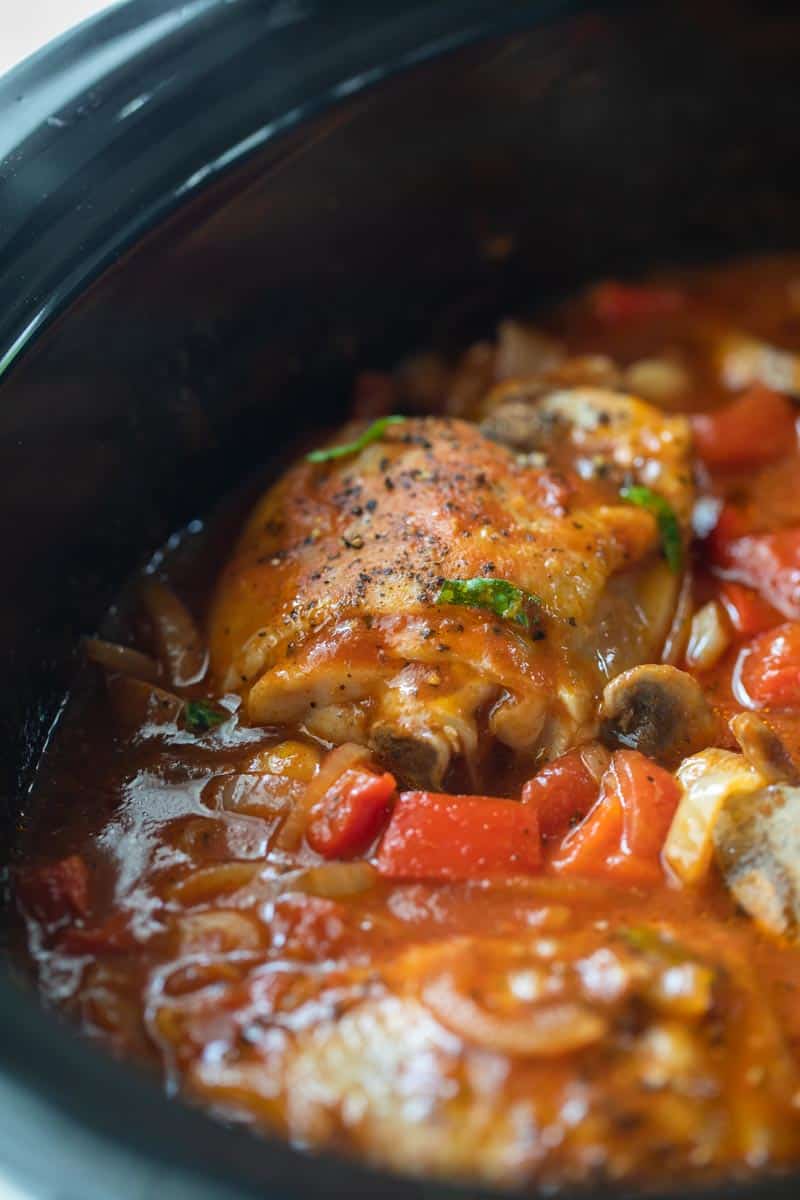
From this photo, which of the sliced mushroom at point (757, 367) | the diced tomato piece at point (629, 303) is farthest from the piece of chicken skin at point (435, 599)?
the diced tomato piece at point (629, 303)

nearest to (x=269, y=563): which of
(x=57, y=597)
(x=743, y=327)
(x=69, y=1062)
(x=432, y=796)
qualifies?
(x=57, y=597)

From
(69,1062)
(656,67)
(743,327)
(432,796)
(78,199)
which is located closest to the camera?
(69,1062)

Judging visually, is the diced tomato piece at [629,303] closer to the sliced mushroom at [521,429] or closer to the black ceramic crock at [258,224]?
the black ceramic crock at [258,224]

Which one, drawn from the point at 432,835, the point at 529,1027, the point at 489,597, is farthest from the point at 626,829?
the point at 529,1027

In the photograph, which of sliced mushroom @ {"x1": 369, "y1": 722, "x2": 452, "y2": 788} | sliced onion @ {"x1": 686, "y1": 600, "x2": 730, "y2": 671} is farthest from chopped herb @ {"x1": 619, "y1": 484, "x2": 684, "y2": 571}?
sliced mushroom @ {"x1": 369, "y1": 722, "x2": 452, "y2": 788}

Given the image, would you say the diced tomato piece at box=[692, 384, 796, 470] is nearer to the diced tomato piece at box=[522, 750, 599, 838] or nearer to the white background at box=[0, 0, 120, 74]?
the diced tomato piece at box=[522, 750, 599, 838]

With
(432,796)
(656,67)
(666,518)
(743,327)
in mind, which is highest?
(656,67)

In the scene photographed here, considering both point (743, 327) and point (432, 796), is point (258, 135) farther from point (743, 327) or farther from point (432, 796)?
point (743, 327)

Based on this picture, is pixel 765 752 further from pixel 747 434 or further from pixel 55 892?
pixel 55 892
